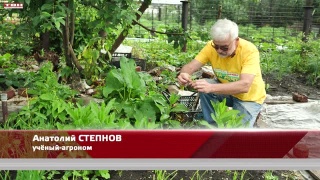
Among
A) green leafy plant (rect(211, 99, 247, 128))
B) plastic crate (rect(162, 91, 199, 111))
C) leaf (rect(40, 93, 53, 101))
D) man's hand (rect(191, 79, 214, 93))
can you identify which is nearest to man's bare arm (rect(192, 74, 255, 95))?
man's hand (rect(191, 79, 214, 93))

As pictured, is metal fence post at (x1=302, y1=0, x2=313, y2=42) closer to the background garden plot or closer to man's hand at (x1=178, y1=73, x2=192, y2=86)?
the background garden plot

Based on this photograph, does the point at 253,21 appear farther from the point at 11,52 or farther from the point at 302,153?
the point at 11,52

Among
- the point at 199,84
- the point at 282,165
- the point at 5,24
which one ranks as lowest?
the point at 282,165

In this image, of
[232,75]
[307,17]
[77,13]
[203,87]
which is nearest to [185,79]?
[203,87]

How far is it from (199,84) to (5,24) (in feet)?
3.00

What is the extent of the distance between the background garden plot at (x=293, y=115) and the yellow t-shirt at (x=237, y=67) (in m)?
0.09

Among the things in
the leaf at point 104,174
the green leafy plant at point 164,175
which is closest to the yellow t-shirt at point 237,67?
the green leafy plant at point 164,175

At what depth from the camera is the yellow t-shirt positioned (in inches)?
99.9

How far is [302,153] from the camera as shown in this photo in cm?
210

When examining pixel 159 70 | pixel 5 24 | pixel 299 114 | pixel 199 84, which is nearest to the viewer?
pixel 299 114

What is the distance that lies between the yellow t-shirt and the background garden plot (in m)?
0.09

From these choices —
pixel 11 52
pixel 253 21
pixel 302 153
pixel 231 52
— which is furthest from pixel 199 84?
pixel 11 52

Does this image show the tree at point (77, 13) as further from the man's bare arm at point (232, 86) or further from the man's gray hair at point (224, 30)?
the man's bare arm at point (232, 86)

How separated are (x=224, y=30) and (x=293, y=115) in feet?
1.46
